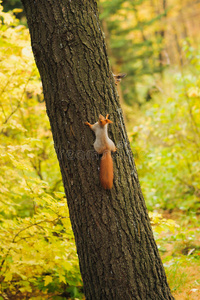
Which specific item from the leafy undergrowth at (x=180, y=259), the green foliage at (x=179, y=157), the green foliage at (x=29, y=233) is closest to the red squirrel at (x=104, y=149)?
the green foliage at (x=29, y=233)

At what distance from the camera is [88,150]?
5.71 feet

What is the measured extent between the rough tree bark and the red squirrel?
0.14 ft

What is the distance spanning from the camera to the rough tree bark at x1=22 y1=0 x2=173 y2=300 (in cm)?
→ 173

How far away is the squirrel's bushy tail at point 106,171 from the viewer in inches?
66.7

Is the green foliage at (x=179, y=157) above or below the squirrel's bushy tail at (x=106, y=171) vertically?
above

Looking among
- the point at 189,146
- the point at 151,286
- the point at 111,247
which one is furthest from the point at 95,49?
the point at 189,146

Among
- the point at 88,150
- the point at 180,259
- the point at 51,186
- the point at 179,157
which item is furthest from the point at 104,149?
A: the point at 179,157

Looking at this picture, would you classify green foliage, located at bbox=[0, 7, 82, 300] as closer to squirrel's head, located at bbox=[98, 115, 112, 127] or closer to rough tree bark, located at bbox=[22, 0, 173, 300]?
rough tree bark, located at bbox=[22, 0, 173, 300]

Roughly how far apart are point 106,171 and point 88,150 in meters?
0.18

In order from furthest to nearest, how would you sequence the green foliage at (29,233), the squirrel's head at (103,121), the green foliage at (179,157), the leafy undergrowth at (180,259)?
the green foliage at (179,157) → the leafy undergrowth at (180,259) → the green foliage at (29,233) → the squirrel's head at (103,121)

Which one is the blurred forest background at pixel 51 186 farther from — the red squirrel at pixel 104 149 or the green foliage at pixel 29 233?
the red squirrel at pixel 104 149

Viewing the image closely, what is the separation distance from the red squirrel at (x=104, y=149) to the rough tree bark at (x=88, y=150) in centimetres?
4

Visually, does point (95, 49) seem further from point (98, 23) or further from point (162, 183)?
point (162, 183)

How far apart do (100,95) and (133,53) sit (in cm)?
1333
